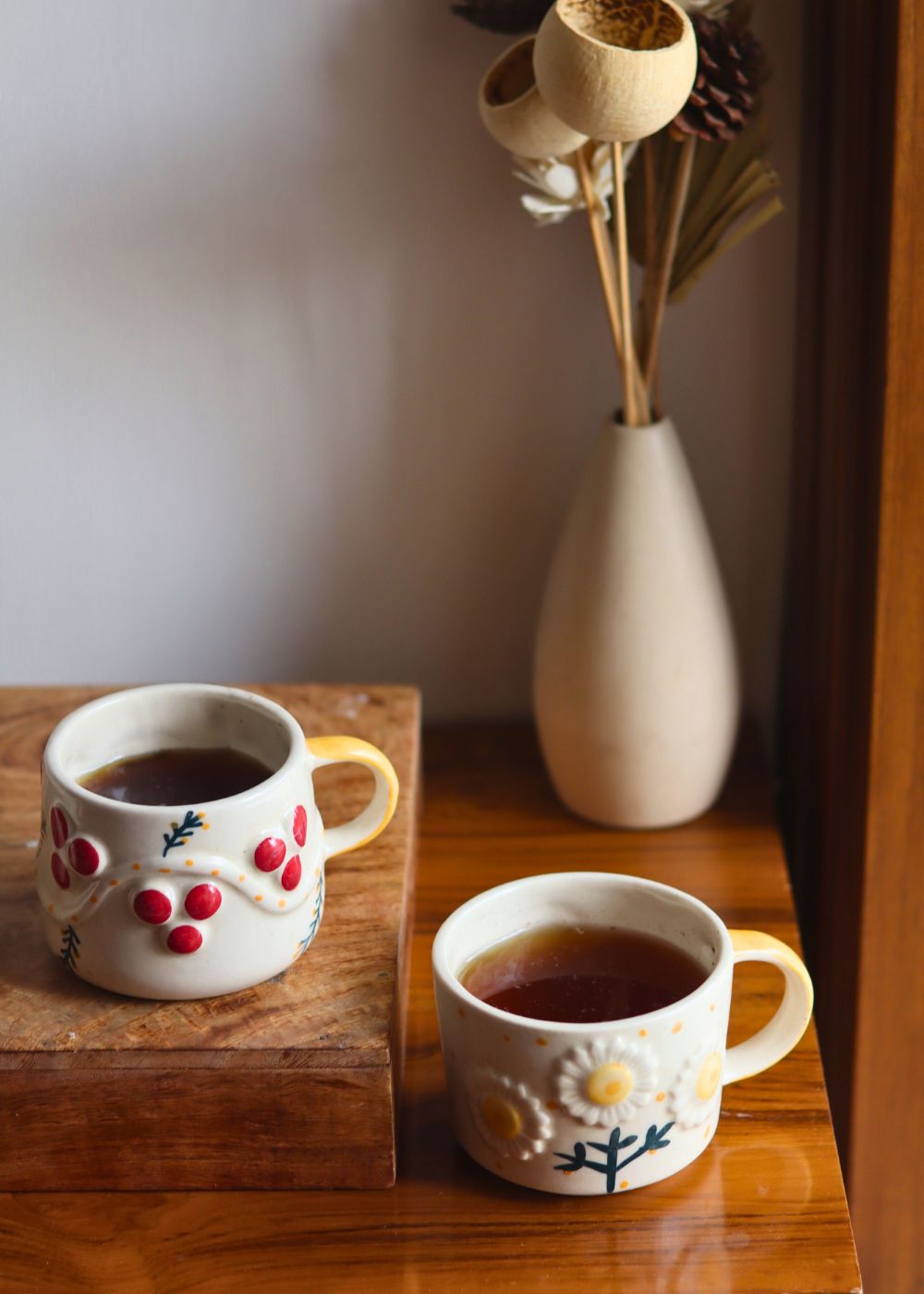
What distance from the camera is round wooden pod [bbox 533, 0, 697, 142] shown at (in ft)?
1.83

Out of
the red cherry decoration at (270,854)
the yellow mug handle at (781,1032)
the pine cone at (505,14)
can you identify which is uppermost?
the pine cone at (505,14)

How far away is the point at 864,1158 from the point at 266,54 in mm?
705

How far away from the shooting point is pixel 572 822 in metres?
0.80

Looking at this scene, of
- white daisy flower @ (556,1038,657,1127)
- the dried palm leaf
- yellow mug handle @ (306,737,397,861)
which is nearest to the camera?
white daisy flower @ (556,1038,657,1127)

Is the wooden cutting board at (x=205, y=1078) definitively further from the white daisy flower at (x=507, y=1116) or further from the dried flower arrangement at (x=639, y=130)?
the dried flower arrangement at (x=639, y=130)

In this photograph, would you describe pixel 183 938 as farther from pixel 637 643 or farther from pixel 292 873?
pixel 637 643

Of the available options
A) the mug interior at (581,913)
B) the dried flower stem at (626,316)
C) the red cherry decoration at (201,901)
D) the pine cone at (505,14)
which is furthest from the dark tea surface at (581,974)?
the pine cone at (505,14)

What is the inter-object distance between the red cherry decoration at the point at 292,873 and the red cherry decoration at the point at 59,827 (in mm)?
86

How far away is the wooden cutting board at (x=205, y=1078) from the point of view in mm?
527

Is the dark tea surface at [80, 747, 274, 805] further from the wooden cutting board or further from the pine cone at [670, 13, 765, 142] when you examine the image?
the pine cone at [670, 13, 765, 142]

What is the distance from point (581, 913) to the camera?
58 cm

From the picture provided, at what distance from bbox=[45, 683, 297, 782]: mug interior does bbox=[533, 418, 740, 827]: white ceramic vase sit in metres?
0.22

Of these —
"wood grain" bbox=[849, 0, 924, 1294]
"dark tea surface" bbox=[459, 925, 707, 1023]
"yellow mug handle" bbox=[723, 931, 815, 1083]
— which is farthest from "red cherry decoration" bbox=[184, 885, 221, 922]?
"wood grain" bbox=[849, 0, 924, 1294]

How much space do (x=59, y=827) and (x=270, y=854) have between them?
0.28 feet
